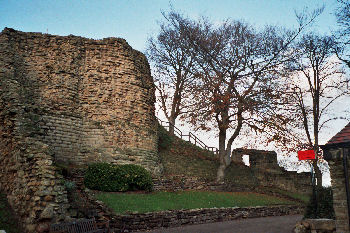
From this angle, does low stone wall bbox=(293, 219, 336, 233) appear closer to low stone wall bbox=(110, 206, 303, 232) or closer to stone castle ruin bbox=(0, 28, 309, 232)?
low stone wall bbox=(110, 206, 303, 232)

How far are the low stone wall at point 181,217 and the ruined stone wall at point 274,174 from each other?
7633 mm

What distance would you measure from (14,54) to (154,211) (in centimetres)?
1110

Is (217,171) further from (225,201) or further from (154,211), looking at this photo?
(154,211)

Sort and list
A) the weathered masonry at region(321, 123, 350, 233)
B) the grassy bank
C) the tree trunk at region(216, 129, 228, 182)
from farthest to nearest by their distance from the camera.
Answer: the tree trunk at region(216, 129, 228, 182) → the grassy bank → the weathered masonry at region(321, 123, 350, 233)

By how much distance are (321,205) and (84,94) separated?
1259 cm

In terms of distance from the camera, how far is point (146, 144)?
18.7m

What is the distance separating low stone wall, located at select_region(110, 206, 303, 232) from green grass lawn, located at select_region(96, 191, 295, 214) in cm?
35

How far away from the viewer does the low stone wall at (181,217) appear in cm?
1153

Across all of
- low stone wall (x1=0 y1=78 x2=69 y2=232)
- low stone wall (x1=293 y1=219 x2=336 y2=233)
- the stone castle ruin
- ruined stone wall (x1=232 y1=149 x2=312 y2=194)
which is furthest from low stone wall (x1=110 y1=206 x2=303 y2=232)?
ruined stone wall (x1=232 y1=149 x2=312 y2=194)

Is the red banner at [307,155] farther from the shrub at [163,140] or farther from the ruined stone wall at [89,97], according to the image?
the shrub at [163,140]

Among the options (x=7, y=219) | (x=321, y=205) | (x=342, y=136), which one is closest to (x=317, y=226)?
(x=321, y=205)

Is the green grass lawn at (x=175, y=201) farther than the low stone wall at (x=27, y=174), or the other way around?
the green grass lawn at (x=175, y=201)

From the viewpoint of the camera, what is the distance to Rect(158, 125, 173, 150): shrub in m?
23.7

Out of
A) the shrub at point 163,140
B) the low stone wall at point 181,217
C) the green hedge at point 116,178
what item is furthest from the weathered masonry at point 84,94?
the low stone wall at point 181,217
